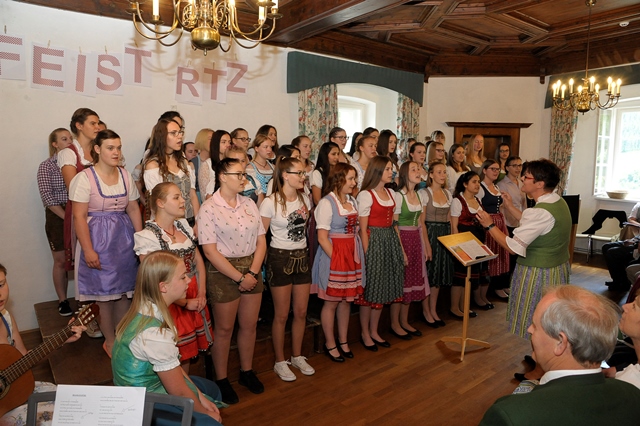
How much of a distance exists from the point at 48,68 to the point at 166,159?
1.80 meters

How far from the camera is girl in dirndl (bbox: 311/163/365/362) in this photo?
3.57 m

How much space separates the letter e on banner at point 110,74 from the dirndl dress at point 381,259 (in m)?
2.82

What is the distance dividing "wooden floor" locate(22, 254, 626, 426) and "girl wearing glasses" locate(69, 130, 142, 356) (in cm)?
93

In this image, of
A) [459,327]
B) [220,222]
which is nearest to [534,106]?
[459,327]

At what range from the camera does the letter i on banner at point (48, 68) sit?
13.4 ft

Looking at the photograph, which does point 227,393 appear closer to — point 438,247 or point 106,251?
point 106,251

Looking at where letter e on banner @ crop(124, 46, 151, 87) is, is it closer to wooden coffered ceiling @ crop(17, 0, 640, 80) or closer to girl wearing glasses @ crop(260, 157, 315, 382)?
wooden coffered ceiling @ crop(17, 0, 640, 80)

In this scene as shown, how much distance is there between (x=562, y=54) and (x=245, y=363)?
7.56m

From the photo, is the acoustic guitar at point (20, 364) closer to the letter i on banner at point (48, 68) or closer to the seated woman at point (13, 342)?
the seated woman at point (13, 342)

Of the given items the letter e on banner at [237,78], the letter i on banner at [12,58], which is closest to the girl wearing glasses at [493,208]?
the letter e on banner at [237,78]

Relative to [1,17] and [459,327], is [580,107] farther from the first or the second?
[1,17]

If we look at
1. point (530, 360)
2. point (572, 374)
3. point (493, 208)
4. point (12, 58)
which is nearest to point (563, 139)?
point (493, 208)

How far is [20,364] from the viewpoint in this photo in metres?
2.11

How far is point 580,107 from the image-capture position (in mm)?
5695
